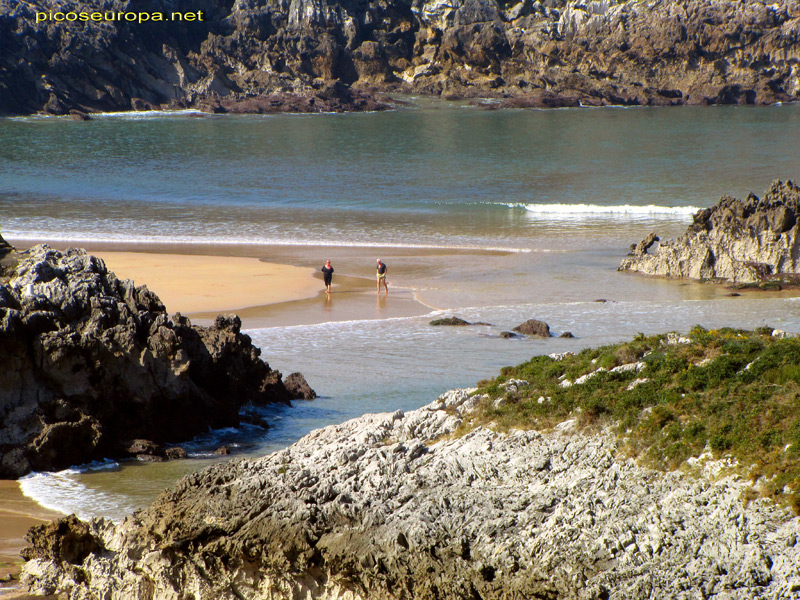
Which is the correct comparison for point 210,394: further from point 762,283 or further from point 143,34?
point 143,34

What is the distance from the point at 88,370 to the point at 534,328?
8.85 metres

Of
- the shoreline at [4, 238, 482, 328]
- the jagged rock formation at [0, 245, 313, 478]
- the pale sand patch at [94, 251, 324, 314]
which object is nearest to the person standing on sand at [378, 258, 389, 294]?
the shoreline at [4, 238, 482, 328]

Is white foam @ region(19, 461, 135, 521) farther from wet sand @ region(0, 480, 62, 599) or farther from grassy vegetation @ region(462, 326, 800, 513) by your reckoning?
grassy vegetation @ region(462, 326, 800, 513)

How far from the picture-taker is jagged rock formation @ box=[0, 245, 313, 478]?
10078mm

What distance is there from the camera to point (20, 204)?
38.9 m

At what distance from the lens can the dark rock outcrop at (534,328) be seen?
1680 cm

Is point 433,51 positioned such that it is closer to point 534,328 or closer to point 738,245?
point 738,245

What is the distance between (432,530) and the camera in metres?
6.23

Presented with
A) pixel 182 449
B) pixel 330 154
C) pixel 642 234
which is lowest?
pixel 182 449

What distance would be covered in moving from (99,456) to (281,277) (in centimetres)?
1311

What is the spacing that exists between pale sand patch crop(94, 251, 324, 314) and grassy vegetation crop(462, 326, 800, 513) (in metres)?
12.5

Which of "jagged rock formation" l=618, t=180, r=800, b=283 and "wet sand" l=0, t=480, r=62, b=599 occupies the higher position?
"jagged rock formation" l=618, t=180, r=800, b=283

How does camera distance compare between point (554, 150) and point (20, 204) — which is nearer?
point (20, 204)

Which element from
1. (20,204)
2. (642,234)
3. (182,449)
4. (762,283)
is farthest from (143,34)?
(182,449)
